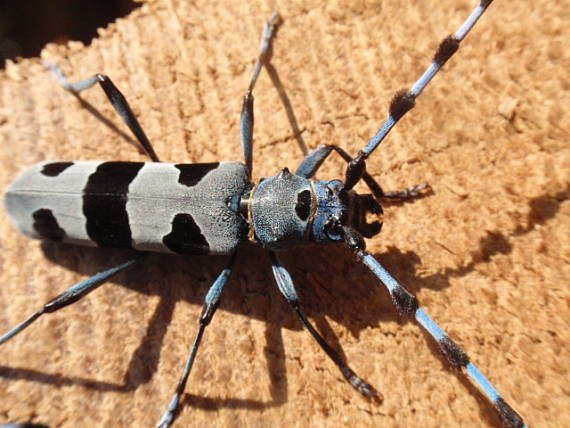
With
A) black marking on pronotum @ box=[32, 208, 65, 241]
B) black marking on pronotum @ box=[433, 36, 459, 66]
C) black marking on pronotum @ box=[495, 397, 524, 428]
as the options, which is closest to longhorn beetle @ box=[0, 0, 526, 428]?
black marking on pronotum @ box=[32, 208, 65, 241]

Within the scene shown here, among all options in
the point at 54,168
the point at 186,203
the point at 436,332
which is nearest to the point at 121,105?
the point at 54,168

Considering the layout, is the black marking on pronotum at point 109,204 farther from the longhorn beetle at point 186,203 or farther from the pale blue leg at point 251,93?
the pale blue leg at point 251,93

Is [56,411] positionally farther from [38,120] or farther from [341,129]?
[341,129]

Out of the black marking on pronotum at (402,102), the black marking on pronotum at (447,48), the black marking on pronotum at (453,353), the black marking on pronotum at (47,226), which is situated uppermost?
the black marking on pronotum at (447,48)

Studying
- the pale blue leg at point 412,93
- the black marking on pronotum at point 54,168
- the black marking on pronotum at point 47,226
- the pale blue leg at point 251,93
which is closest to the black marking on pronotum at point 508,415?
the pale blue leg at point 412,93

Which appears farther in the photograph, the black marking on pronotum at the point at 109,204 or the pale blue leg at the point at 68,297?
the black marking on pronotum at the point at 109,204

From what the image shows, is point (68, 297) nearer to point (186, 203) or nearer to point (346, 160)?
point (186, 203)

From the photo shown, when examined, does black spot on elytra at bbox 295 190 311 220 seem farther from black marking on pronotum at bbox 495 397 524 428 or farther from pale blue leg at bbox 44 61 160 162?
black marking on pronotum at bbox 495 397 524 428
